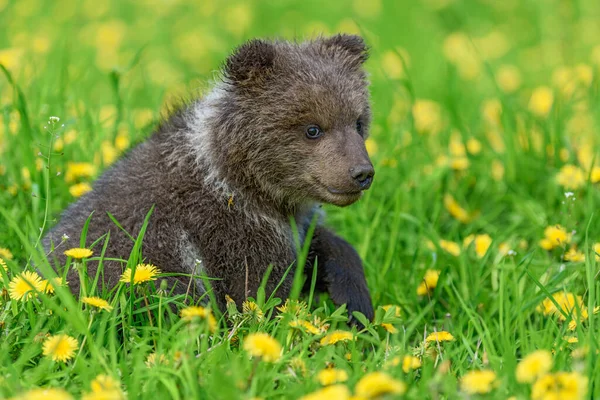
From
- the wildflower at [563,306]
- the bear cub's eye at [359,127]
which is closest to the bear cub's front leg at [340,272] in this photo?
the bear cub's eye at [359,127]

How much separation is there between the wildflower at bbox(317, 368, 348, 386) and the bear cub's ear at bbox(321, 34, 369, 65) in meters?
2.29

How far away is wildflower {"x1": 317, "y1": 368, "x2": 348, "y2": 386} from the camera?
136 inches

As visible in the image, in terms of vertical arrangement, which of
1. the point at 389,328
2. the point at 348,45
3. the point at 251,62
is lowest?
the point at 389,328

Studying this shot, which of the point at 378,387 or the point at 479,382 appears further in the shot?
the point at 479,382

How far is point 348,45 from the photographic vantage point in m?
5.28

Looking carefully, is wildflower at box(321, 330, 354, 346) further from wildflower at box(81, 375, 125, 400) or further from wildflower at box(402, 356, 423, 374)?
wildflower at box(81, 375, 125, 400)

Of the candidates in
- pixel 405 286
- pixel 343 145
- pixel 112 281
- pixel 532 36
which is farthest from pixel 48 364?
pixel 532 36

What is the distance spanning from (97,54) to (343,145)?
Result: 218 inches

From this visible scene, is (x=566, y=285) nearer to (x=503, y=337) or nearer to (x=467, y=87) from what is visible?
(x=503, y=337)

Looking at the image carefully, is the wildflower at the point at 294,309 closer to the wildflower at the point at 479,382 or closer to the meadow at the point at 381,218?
the meadow at the point at 381,218

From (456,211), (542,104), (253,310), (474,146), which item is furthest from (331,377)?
(542,104)

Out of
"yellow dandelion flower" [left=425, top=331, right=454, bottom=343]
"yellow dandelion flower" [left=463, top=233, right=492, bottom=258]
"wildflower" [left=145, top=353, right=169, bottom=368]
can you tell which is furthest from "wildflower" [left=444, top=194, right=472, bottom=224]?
"wildflower" [left=145, top=353, right=169, bottom=368]

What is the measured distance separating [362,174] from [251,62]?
2.84 ft

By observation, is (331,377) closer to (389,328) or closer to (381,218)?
(389,328)
